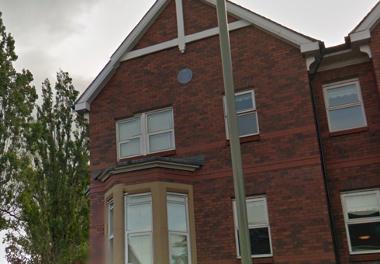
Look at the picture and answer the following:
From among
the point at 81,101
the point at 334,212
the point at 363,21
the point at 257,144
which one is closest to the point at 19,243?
the point at 81,101

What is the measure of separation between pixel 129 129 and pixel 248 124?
3.73 meters

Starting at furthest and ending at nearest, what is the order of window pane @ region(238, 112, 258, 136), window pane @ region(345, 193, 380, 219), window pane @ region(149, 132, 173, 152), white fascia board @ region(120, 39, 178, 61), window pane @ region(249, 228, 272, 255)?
white fascia board @ region(120, 39, 178, 61)
window pane @ region(149, 132, 173, 152)
window pane @ region(238, 112, 258, 136)
window pane @ region(249, 228, 272, 255)
window pane @ region(345, 193, 380, 219)

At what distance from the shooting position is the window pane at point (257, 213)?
1201cm

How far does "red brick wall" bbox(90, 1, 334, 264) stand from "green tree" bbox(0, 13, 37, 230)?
4602mm

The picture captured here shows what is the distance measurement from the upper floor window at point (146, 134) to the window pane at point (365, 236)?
208 inches

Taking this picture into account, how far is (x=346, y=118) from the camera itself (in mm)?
12438

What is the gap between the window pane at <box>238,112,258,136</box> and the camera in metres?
12.8

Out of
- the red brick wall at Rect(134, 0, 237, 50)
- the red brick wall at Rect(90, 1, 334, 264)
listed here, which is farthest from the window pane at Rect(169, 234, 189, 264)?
the red brick wall at Rect(134, 0, 237, 50)

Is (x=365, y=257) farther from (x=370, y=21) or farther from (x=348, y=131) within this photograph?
(x=370, y=21)

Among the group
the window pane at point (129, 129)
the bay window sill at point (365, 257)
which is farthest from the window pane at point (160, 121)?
the bay window sill at point (365, 257)

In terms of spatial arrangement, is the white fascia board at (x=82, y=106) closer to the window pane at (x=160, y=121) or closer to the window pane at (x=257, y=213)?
the window pane at (x=160, y=121)

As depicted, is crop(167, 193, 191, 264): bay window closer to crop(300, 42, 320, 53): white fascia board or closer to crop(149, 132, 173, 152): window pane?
crop(149, 132, 173, 152): window pane

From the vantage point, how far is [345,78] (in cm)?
1264

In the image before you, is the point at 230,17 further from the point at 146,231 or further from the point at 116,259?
the point at 116,259
